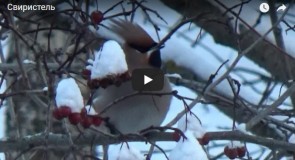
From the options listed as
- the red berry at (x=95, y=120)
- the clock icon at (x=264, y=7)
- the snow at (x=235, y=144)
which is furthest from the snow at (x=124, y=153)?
the clock icon at (x=264, y=7)

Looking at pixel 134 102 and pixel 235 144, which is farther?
pixel 134 102

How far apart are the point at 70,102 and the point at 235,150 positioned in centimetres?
64

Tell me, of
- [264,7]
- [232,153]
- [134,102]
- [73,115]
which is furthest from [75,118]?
[264,7]

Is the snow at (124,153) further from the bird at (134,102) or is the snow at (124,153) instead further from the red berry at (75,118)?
the bird at (134,102)

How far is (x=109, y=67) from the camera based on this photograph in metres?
2.01

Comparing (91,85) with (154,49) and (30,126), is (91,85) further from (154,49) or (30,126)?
(30,126)

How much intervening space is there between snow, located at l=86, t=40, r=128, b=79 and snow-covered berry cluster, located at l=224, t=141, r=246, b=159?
53cm

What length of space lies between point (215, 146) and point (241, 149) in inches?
75.6

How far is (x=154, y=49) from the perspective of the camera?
293 centimetres

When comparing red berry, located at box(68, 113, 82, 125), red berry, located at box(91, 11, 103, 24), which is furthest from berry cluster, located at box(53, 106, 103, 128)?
red berry, located at box(91, 11, 103, 24)

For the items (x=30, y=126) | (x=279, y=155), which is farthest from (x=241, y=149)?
(x=30, y=126)

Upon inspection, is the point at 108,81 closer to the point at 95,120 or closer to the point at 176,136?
the point at 95,120

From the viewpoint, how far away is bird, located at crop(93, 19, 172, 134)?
2904 mm

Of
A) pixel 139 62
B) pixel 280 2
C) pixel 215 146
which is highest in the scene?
pixel 280 2
